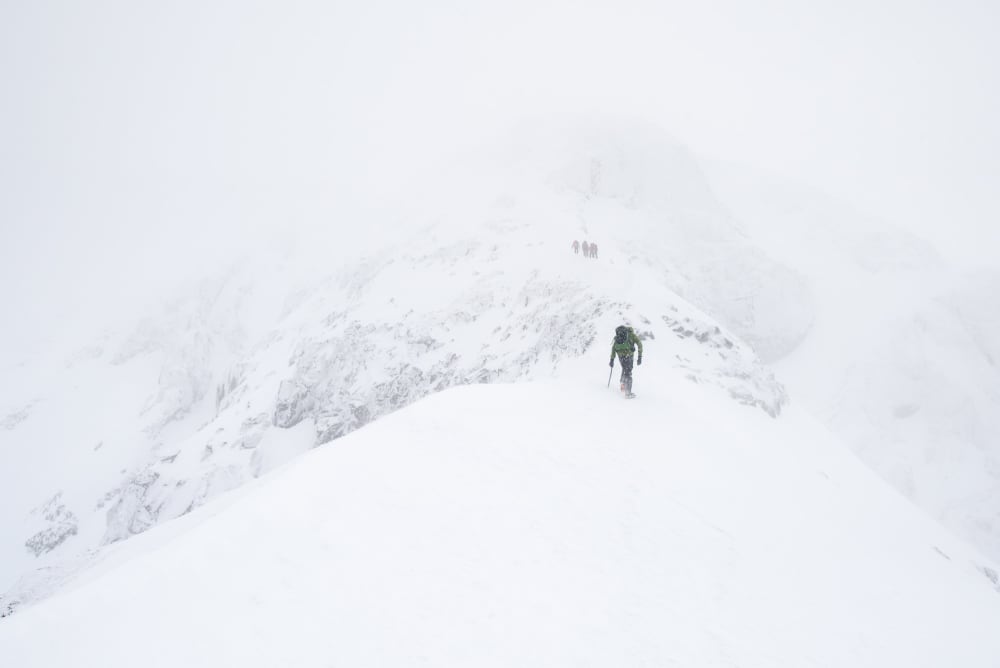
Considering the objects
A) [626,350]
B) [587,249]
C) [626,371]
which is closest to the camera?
[626,350]

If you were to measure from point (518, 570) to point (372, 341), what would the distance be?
32059 mm

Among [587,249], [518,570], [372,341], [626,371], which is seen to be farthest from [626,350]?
[372,341]

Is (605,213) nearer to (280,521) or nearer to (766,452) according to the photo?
(766,452)

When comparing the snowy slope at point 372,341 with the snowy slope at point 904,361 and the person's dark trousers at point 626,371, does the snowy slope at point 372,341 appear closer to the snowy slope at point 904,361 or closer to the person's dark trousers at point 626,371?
the person's dark trousers at point 626,371

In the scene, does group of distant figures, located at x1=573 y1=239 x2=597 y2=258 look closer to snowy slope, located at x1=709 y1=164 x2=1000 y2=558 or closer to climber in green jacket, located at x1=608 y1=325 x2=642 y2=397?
climber in green jacket, located at x1=608 y1=325 x2=642 y2=397

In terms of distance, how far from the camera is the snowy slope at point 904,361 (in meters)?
38.2

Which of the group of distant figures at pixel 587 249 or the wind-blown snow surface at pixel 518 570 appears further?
the group of distant figures at pixel 587 249

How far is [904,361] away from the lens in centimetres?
4412

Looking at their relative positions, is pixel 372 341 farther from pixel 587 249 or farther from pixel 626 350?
pixel 626 350

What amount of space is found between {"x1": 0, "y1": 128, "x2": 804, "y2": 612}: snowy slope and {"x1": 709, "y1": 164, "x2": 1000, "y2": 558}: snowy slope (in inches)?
289

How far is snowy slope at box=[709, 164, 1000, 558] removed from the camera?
38156 mm

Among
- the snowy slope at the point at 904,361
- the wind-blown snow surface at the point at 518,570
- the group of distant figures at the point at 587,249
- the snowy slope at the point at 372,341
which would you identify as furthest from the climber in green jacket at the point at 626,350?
the snowy slope at the point at 904,361

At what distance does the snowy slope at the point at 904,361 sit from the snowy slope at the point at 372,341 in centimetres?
735

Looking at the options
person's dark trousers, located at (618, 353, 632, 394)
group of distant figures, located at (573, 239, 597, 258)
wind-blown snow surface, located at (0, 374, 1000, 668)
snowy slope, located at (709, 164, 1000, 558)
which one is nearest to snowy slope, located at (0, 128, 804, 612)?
group of distant figures, located at (573, 239, 597, 258)
